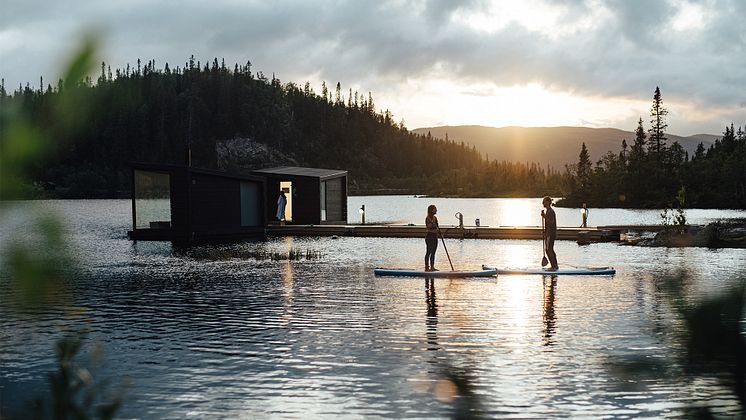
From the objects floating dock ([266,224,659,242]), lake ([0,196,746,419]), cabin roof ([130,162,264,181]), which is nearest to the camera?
lake ([0,196,746,419])

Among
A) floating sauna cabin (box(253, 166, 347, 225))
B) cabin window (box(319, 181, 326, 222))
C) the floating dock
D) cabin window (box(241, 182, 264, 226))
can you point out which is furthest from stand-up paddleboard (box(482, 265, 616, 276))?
cabin window (box(319, 181, 326, 222))

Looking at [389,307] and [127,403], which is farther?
[389,307]

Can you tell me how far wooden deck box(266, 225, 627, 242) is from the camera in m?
47.5

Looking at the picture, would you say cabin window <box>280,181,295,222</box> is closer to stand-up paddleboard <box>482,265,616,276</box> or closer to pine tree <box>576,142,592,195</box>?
stand-up paddleboard <box>482,265,616,276</box>

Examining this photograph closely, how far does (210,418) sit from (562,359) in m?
6.46

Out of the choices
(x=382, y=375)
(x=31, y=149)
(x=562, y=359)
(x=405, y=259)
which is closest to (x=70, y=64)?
(x=31, y=149)

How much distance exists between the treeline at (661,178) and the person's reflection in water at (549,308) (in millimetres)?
115535

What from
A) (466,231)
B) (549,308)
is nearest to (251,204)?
(466,231)

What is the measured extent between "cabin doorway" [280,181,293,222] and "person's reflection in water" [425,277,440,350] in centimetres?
3220

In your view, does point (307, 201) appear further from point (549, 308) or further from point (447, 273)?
point (549, 308)

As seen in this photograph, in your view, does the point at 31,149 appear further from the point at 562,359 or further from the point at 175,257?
the point at 175,257

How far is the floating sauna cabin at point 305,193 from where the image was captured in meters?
56.9

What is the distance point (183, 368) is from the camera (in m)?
13.6

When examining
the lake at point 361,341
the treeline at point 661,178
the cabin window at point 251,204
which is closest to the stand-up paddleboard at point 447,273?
the lake at point 361,341
